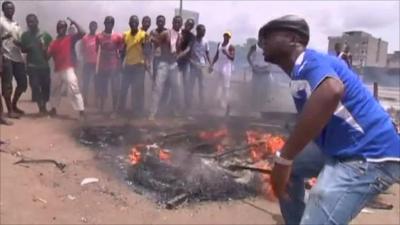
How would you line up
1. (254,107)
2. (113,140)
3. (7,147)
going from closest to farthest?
(7,147)
(113,140)
(254,107)

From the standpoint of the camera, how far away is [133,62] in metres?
10.1

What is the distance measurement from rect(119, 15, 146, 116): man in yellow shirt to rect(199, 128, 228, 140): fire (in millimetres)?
Answer: 2130

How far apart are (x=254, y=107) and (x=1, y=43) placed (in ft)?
21.7

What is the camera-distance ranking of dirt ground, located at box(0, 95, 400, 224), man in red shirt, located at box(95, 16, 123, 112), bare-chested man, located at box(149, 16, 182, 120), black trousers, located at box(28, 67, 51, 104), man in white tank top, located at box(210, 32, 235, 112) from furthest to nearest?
man in white tank top, located at box(210, 32, 235, 112), man in red shirt, located at box(95, 16, 123, 112), bare-chested man, located at box(149, 16, 182, 120), black trousers, located at box(28, 67, 51, 104), dirt ground, located at box(0, 95, 400, 224)

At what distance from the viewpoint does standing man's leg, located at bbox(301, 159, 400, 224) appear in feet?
9.11

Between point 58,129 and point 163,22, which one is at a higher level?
point 163,22

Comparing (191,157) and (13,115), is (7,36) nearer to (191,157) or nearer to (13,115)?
(13,115)

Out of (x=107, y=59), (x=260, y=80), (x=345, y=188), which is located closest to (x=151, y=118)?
(x=107, y=59)

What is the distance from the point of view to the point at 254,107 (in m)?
13.2

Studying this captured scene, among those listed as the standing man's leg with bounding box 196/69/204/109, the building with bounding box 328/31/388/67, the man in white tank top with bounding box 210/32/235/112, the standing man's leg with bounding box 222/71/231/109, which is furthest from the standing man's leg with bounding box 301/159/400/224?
the building with bounding box 328/31/388/67

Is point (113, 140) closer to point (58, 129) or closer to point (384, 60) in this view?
point (58, 129)

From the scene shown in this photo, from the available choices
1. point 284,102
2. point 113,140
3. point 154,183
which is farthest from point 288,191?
point 284,102

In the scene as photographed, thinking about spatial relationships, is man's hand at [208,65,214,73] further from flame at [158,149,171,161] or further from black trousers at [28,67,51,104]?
flame at [158,149,171,161]

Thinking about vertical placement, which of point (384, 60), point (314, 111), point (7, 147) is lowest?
point (384, 60)
